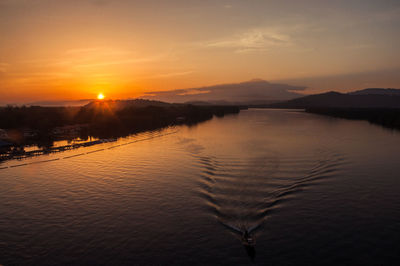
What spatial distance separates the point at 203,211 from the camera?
21969 millimetres

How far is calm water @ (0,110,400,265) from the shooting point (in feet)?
53.8

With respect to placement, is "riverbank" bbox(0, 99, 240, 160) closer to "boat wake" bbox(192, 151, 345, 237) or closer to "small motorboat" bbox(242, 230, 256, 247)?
"boat wake" bbox(192, 151, 345, 237)

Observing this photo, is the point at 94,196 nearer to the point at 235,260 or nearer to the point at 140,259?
the point at 140,259

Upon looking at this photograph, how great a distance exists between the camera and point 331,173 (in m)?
32.3

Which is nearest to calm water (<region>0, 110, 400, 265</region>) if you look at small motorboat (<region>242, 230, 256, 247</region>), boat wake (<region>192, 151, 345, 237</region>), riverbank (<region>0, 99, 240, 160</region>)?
boat wake (<region>192, 151, 345, 237</region>)

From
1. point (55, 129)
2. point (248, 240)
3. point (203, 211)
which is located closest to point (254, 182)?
point (203, 211)

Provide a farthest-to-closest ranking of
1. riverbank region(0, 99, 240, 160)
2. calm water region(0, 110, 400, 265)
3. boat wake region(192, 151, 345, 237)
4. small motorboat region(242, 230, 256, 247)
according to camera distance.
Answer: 1. riverbank region(0, 99, 240, 160)
2. boat wake region(192, 151, 345, 237)
3. small motorboat region(242, 230, 256, 247)
4. calm water region(0, 110, 400, 265)

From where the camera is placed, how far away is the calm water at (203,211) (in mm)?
16391

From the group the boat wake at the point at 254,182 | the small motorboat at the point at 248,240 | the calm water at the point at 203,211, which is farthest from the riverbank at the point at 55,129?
the small motorboat at the point at 248,240

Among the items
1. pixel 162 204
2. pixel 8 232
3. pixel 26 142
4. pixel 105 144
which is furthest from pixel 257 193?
pixel 26 142

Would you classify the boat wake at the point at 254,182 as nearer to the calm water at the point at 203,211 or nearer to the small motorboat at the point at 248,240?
the calm water at the point at 203,211

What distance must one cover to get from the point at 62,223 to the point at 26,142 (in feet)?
171

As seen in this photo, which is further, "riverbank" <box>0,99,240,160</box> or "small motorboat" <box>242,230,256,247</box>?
"riverbank" <box>0,99,240,160</box>

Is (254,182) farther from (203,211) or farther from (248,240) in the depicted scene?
(248,240)
